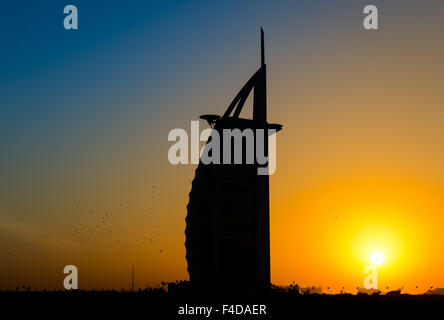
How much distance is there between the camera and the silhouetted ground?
64562 mm

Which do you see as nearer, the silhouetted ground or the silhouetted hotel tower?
the silhouetted ground

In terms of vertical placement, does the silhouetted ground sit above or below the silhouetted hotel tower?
below
